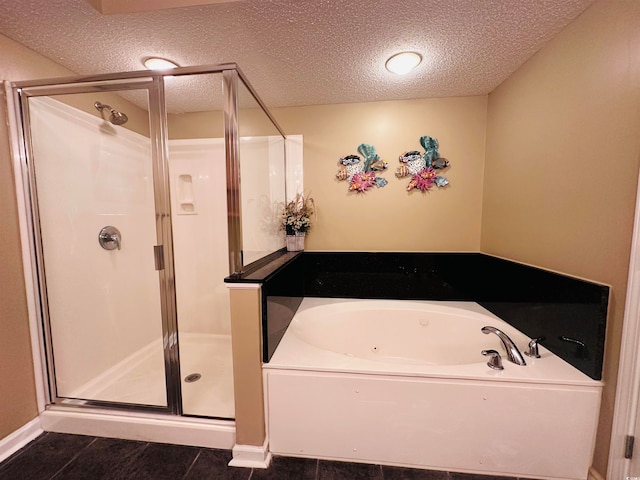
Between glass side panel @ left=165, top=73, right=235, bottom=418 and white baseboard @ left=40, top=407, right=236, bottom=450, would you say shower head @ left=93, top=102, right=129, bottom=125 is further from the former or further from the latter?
white baseboard @ left=40, top=407, right=236, bottom=450

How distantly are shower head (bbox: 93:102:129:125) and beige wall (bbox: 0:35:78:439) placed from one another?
0.28m

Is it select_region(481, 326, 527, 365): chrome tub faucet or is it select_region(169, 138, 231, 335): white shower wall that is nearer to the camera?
select_region(481, 326, 527, 365): chrome tub faucet

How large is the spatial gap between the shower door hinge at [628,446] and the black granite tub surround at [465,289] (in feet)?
0.72

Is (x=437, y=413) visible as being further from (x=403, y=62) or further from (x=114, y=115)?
(x=114, y=115)

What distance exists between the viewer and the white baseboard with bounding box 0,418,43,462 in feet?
4.16

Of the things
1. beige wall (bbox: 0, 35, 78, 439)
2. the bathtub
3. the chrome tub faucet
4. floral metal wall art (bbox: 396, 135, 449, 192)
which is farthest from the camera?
floral metal wall art (bbox: 396, 135, 449, 192)

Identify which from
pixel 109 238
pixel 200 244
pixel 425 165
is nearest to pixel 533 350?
pixel 425 165

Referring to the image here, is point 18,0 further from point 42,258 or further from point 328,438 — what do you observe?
point 328,438

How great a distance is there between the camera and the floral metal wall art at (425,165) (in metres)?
2.00

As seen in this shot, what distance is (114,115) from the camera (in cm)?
169

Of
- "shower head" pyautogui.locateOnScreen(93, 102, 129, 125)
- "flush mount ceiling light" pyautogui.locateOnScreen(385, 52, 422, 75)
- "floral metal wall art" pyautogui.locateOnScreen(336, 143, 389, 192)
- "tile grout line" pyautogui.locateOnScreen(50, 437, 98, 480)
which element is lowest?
"tile grout line" pyautogui.locateOnScreen(50, 437, 98, 480)

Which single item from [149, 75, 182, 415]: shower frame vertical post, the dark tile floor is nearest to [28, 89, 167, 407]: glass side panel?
[149, 75, 182, 415]: shower frame vertical post

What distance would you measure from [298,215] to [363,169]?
68 cm

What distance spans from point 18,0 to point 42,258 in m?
1.26
